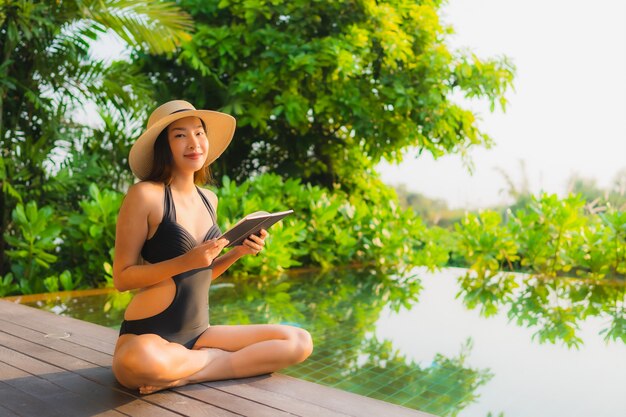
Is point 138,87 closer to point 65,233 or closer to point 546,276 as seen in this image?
point 65,233

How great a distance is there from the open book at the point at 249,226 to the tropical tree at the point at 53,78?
3869 millimetres

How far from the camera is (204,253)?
198 cm

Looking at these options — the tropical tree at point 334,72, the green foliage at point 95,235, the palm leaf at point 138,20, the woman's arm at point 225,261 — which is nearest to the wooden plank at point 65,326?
the woman's arm at point 225,261

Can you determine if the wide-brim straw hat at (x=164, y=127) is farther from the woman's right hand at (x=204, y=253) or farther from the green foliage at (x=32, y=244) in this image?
the green foliage at (x=32, y=244)

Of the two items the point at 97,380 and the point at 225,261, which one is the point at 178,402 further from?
the point at 225,261

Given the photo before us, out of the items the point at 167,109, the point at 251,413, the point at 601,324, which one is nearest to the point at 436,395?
the point at 251,413

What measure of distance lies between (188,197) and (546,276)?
5760mm

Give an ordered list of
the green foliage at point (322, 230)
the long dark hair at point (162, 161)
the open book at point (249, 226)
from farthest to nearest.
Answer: the green foliage at point (322, 230) → the long dark hair at point (162, 161) → the open book at point (249, 226)

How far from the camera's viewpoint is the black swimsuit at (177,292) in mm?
2146

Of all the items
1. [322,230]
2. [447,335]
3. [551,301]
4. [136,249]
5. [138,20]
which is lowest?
[136,249]

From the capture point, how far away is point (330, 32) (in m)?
7.77

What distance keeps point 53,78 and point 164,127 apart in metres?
4.16

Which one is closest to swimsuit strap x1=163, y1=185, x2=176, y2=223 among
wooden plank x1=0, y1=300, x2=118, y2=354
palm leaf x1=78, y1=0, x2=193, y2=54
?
wooden plank x1=0, y1=300, x2=118, y2=354

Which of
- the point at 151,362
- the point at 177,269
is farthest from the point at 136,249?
the point at 151,362
